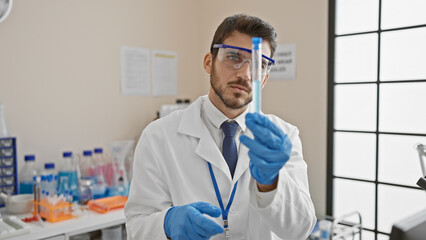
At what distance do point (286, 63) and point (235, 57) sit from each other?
1492 millimetres

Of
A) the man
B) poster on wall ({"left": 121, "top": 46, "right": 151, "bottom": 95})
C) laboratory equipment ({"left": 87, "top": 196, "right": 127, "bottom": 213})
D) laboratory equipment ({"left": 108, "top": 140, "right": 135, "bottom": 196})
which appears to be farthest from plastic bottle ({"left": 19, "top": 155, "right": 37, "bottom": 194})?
the man

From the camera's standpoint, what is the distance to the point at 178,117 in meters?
1.57

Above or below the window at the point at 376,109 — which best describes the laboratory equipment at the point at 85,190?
below

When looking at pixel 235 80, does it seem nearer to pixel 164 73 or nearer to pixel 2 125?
pixel 2 125

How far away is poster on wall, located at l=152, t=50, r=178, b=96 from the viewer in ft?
10.0

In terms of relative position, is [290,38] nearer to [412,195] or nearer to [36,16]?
[412,195]

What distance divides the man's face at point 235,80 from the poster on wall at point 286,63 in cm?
135

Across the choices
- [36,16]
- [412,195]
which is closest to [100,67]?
[36,16]

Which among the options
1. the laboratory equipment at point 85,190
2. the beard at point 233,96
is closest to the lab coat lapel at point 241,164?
the beard at point 233,96

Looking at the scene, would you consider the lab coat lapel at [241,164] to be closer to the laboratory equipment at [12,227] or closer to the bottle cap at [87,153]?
the laboratory equipment at [12,227]

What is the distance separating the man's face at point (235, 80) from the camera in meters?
1.31

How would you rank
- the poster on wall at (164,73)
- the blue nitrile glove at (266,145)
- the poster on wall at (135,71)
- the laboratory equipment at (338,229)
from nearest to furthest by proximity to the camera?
1. the blue nitrile glove at (266,145)
2. the laboratory equipment at (338,229)
3. the poster on wall at (135,71)
4. the poster on wall at (164,73)

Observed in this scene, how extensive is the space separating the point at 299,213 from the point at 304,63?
5.48 ft

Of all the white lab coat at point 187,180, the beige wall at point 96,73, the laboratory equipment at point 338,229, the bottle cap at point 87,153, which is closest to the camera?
the laboratory equipment at point 338,229
